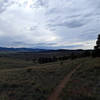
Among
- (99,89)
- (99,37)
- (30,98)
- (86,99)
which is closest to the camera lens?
(86,99)

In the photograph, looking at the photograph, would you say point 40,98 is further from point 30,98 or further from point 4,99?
point 4,99

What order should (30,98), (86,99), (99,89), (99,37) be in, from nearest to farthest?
(86,99) → (30,98) → (99,89) → (99,37)

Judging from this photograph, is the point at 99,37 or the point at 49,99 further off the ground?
the point at 99,37

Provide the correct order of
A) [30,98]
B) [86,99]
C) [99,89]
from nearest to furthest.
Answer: [86,99] < [30,98] < [99,89]

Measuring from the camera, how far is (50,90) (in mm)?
10727

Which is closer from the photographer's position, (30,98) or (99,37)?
(30,98)

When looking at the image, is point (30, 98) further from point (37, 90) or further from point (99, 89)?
point (99, 89)

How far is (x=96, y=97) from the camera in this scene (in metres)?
8.80

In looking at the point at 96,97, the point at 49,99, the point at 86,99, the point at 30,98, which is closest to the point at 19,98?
the point at 30,98

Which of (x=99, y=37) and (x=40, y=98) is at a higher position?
(x=99, y=37)

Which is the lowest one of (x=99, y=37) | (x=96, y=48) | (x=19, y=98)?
(x=19, y=98)

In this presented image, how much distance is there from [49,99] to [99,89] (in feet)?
14.4

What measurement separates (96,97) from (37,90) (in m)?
4.85

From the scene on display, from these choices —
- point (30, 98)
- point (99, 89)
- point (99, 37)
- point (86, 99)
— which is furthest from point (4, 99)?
point (99, 37)
